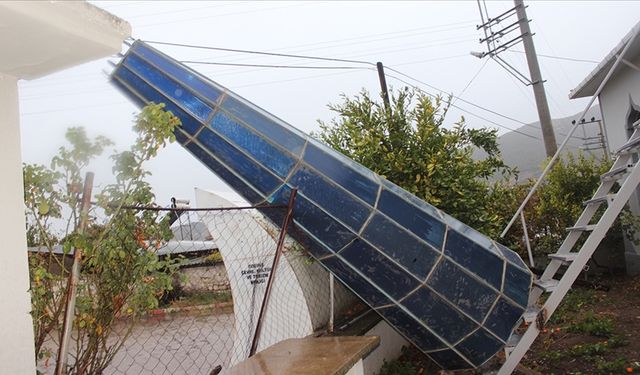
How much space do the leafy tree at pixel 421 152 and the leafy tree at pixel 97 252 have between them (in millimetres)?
3669

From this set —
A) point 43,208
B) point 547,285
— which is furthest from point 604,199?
point 43,208

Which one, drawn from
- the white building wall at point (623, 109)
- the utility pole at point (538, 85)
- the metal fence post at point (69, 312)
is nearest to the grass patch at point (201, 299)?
the white building wall at point (623, 109)

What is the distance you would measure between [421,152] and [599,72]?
172 inches

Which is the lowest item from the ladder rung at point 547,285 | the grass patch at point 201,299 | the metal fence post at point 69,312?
the grass patch at point 201,299

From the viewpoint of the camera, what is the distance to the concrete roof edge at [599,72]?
5.73 m

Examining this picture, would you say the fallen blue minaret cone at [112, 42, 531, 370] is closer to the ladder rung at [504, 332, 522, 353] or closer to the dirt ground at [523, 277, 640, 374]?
the ladder rung at [504, 332, 522, 353]

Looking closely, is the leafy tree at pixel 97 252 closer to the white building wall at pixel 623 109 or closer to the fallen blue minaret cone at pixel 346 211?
the fallen blue minaret cone at pixel 346 211

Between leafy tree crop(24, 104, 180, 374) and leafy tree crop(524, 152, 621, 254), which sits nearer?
leafy tree crop(24, 104, 180, 374)

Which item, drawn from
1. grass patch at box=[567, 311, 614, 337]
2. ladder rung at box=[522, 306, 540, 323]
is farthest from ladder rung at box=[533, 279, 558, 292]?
grass patch at box=[567, 311, 614, 337]

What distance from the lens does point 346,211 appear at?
3.30 m

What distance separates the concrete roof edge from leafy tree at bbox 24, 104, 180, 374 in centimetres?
608

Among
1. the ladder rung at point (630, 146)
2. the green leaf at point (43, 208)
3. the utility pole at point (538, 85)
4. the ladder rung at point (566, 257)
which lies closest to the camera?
the green leaf at point (43, 208)

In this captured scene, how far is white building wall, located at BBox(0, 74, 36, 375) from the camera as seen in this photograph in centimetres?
155

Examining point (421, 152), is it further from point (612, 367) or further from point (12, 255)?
point (12, 255)
